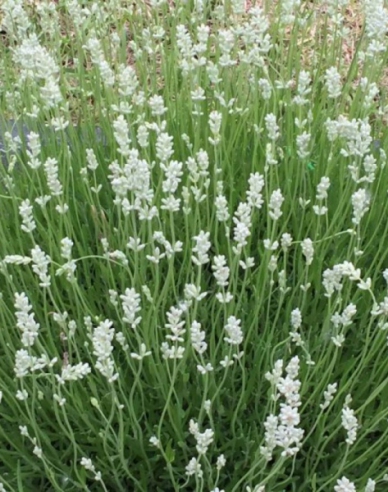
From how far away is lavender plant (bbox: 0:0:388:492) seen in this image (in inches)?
54.7

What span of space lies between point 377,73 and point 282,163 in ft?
1.53

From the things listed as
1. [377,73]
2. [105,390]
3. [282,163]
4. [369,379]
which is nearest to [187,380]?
[105,390]

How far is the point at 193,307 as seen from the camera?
1772 mm

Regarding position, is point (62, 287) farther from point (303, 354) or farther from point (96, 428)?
point (303, 354)

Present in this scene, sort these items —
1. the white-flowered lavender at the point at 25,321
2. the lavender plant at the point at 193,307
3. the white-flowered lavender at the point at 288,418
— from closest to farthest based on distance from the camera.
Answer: the white-flowered lavender at the point at 288,418
the white-flowered lavender at the point at 25,321
the lavender plant at the point at 193,307

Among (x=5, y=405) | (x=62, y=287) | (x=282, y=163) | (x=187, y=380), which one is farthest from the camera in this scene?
(x=282, y=163)

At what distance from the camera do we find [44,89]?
1521 millimetres

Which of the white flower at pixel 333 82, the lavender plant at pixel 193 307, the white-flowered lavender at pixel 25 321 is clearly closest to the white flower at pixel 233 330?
the lavender plant at pixel 193 307

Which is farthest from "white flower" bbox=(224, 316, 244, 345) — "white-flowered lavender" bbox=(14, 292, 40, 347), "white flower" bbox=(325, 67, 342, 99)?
"white flower" bbox=(325, 67, 342, 99)

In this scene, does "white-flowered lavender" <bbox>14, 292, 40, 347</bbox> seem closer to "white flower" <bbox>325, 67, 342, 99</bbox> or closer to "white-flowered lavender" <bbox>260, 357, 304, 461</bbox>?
"white-flowered lavender" <bbox>260, 357, 304, 461</bbox>

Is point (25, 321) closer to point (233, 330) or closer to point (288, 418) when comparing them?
point (233, 330)

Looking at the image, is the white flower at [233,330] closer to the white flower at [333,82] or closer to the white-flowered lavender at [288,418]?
the white-flowered lavender at [288,418]

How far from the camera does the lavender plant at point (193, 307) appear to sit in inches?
54.7

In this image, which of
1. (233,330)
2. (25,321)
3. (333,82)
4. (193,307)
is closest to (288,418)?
(233,330)
